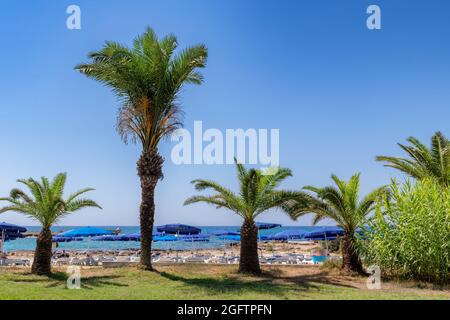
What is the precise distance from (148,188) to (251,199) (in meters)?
4.31

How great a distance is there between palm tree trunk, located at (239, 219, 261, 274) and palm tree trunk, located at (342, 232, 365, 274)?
11.9ft

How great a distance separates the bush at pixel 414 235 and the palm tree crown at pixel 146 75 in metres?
9.25

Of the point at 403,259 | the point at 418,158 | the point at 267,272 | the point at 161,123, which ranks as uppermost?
the point at 161,123

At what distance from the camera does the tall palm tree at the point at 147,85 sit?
15.7 m

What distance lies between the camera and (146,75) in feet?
52.2

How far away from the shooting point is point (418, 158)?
1836 centimetres

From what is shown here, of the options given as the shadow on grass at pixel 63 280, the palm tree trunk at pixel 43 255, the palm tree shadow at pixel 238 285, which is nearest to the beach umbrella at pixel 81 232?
the palm tree trunk at pixel 43 255

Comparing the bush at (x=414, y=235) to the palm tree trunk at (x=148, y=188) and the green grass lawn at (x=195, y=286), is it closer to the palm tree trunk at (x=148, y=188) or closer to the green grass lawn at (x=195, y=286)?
the green grass lawn at (x=195, y=286)

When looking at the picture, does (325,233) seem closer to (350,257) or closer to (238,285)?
(350,257)

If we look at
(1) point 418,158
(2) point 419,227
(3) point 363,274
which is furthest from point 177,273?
(1) point 418,158

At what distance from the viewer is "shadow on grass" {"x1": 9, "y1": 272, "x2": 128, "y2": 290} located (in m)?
12.9

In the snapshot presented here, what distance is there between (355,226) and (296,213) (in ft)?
8.21

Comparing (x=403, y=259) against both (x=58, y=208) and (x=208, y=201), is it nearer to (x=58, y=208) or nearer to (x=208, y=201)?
(x=208, y=201)

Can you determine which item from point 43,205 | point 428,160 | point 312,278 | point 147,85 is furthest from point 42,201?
point 428,160
